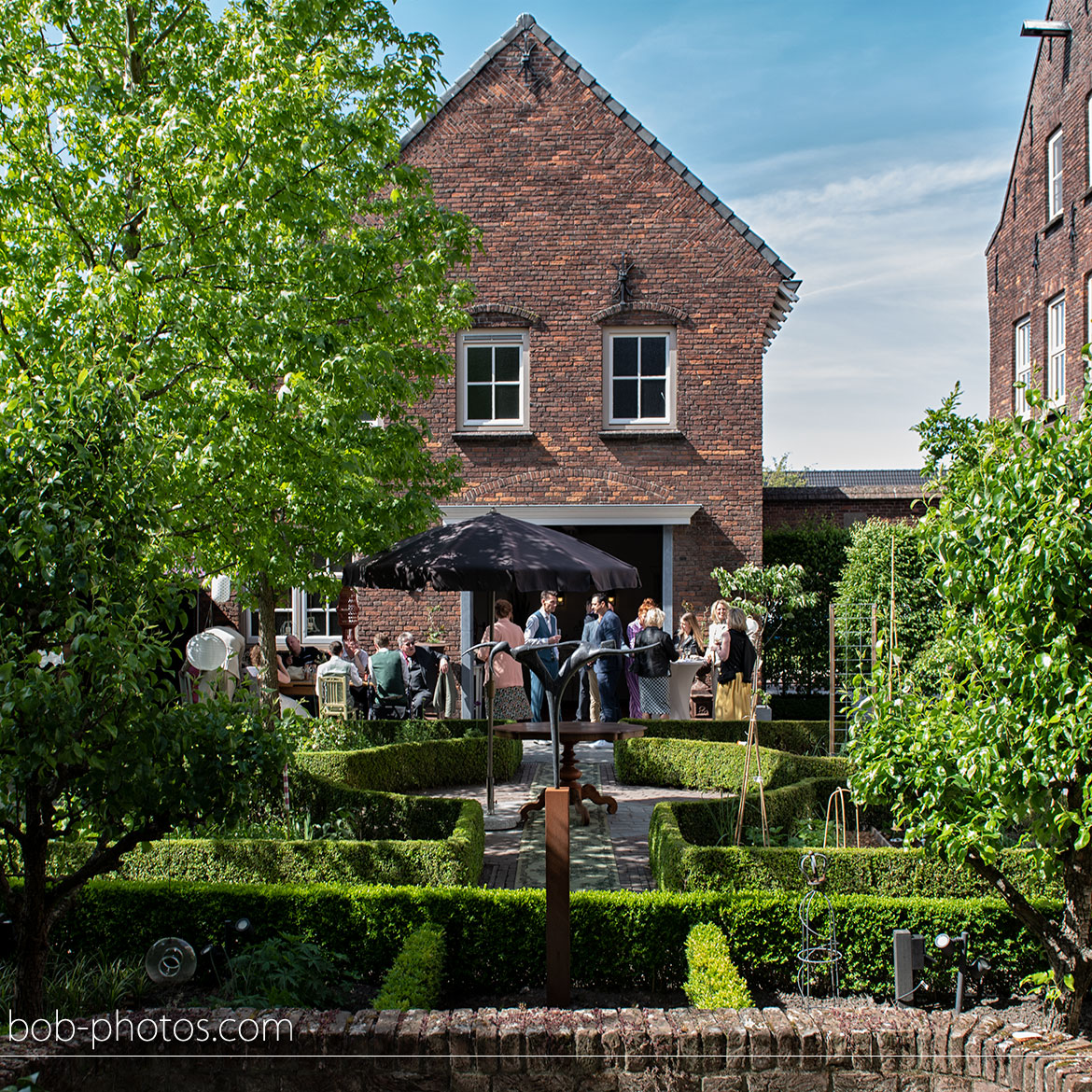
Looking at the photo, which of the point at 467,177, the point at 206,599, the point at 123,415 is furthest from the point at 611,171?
the point at 123,415

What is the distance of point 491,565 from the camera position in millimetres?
8469

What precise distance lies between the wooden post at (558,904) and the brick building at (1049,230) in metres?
12.3

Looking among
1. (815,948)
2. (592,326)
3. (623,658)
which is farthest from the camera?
(592,326)

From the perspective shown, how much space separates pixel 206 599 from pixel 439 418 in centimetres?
500

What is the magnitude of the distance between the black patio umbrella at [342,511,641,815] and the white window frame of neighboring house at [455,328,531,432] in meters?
6.49

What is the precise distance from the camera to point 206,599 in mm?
12211

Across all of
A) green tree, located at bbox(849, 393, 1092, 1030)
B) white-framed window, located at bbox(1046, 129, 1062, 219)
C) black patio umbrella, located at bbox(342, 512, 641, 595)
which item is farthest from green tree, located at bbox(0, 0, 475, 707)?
white-framed window, located at bbox(1046, 129, 1062, 219)

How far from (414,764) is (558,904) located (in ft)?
18.4

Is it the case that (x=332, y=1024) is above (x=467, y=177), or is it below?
below

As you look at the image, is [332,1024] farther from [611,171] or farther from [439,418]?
[611,171]

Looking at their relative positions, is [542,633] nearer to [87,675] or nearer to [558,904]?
[558,904]

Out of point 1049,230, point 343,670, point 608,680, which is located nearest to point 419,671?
point 343,670

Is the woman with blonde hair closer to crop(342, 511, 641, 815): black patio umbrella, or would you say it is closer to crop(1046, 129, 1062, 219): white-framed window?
crop(342, 511, 641, 815): black patio umbrella

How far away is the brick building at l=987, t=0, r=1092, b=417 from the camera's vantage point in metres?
15.8
